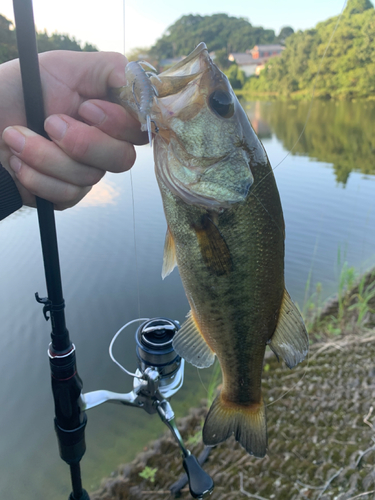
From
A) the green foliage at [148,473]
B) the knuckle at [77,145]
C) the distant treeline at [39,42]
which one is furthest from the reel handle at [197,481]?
the distant treeline at [39,42]

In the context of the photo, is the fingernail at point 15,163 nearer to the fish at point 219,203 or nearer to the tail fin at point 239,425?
the fish at point 219,203

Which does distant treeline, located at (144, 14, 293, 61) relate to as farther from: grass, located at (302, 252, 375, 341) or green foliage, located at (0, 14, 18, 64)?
grass, located at (302, 252, 375, 341)

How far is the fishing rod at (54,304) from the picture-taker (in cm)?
101

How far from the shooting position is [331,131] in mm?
15156

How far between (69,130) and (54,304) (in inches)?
26.1

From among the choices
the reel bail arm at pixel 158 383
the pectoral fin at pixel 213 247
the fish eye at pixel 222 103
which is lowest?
the reel bail arm at pixel 158 383

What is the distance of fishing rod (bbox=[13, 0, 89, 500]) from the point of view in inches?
39.6

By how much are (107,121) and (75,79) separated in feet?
0.76

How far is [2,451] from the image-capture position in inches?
113

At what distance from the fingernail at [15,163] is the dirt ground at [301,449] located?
5.80 feet

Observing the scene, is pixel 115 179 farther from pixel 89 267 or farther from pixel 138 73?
pixel 138 73

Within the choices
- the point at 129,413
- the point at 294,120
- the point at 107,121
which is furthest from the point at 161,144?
the point at 294,120

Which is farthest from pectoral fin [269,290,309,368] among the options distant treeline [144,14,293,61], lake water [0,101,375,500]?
distant treeline [144,14,293,61]

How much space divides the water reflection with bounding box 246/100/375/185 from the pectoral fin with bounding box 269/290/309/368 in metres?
8.52
